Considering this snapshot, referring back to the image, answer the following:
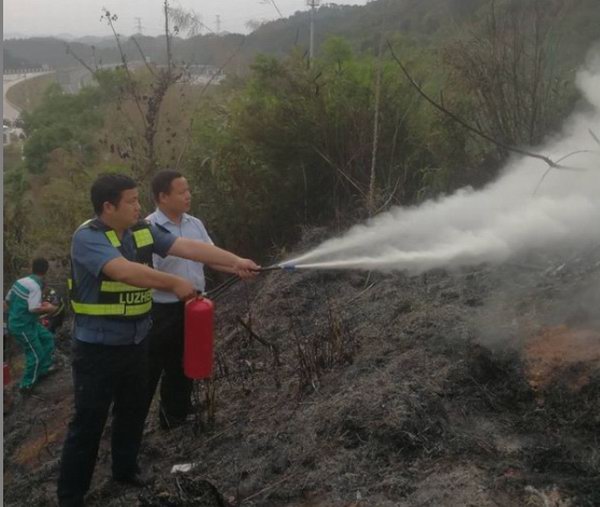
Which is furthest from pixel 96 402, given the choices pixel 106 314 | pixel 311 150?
pixel 311 150

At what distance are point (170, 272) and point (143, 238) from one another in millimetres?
607

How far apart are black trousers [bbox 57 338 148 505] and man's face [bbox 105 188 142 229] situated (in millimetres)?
796

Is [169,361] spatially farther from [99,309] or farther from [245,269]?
[99,309]

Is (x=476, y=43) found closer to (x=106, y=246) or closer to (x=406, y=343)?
(x=406, y=343)

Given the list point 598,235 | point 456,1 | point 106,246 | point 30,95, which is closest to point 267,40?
point 456,1

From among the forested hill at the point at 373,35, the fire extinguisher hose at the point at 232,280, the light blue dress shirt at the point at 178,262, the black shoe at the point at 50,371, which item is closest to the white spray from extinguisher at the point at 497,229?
the fire extinguisher hose at the point at 232,280

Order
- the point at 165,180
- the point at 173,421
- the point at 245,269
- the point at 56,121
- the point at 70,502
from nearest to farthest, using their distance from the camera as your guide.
→ the point at 70,502
the point at 245,269
the point at 165,180
the point at 173,421
the point at 56,121

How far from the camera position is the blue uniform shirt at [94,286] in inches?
152

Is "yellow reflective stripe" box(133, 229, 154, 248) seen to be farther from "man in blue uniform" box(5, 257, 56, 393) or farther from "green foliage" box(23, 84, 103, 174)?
"green foliage" box(23, 84, 103, 174)

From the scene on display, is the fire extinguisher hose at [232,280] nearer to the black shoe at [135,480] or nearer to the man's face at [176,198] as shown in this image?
the man's face at [176,198]

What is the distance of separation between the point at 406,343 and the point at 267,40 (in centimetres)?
1779

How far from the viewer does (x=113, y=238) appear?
399cm

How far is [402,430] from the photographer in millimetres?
3953

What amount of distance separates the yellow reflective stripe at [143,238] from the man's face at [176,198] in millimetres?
513
